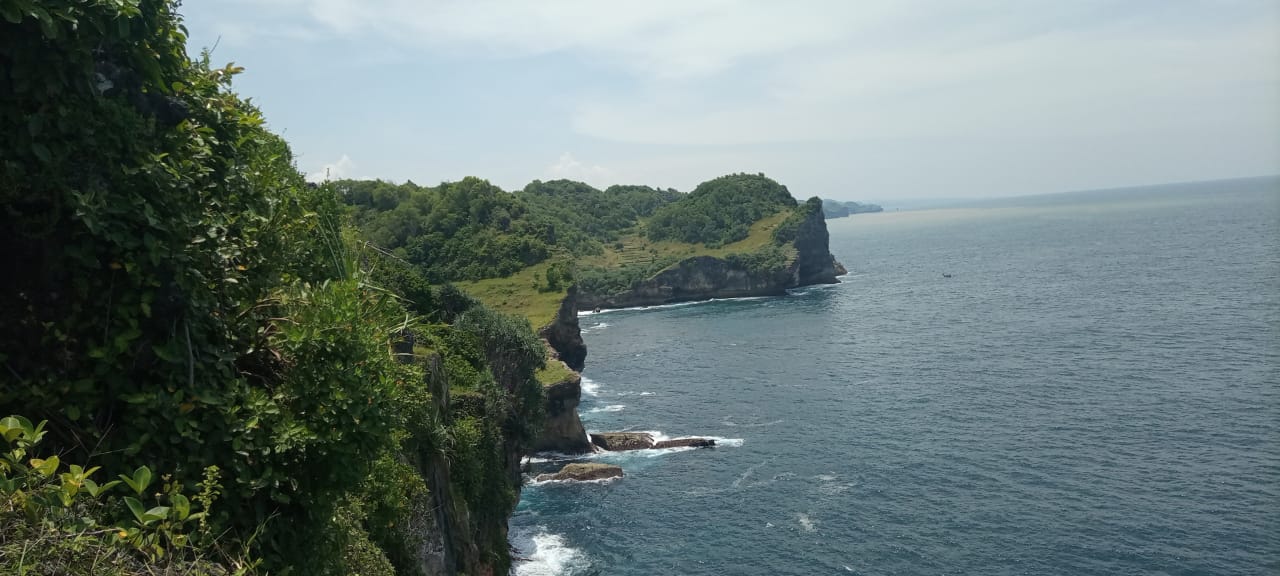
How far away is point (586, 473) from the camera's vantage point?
162 feet

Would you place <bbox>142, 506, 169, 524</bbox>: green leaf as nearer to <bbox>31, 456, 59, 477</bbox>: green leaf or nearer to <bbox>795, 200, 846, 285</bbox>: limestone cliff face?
<bbox>31, 456, 59, 477</bbox>: green leaf

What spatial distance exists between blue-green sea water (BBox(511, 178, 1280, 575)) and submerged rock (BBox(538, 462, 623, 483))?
0.92 metres

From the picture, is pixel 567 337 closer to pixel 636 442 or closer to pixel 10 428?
pixel 636 442

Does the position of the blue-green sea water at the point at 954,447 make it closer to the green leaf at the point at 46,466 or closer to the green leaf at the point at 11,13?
the green leaf at the point at 46,466

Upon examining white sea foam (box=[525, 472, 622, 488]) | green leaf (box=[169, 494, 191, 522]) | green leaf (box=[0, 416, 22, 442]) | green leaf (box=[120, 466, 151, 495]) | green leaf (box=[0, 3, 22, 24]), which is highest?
green leaf (box=[0, 3, 22, 24])

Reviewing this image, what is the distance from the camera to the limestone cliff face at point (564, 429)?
55.3m

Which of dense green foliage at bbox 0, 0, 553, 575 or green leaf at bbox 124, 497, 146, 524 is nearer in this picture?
green leaf at bbox 124, 497, 146, 524

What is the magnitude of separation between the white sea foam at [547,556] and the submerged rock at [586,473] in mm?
7867

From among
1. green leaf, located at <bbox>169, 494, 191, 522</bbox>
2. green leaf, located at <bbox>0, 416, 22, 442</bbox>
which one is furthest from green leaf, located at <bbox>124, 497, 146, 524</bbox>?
green leaf, located at <bbox>0, 416, 22, 442</bbox>

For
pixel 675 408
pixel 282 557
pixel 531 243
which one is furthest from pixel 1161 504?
pixel 531 243

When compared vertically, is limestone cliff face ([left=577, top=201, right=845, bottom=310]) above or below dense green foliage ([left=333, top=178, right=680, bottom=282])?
below

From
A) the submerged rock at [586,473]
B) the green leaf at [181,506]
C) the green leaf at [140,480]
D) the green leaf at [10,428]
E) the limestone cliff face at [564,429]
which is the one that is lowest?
the submerged rock at [586,473]

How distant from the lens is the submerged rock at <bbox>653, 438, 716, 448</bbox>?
53.4 meters

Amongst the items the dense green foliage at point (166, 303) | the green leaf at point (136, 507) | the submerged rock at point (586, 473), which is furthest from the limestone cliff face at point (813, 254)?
the green leaf at point (136, 507)
